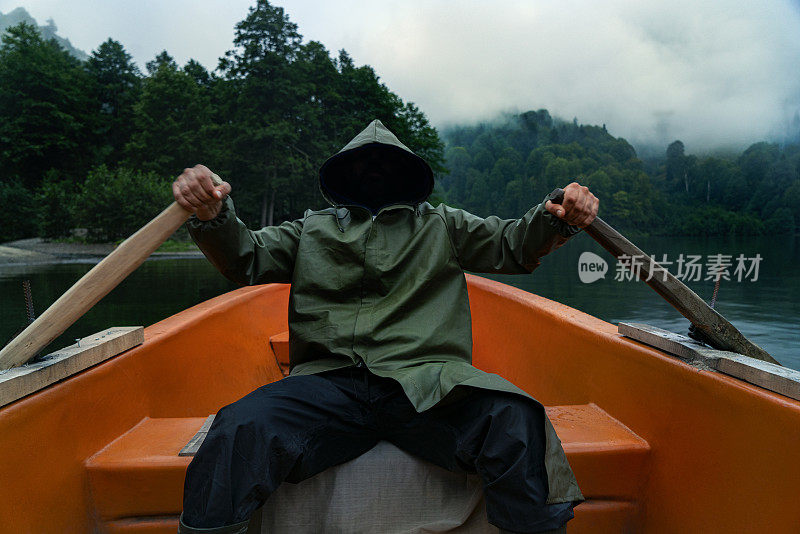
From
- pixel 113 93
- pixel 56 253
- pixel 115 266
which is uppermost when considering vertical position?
pixel 113 93

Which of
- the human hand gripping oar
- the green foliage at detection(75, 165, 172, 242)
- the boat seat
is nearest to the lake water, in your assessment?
the boat seat

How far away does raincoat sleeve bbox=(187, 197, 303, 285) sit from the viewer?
132 centimetres

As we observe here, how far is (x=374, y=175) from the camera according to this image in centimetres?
175

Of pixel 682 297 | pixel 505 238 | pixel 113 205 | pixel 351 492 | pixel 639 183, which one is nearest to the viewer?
pixel 351 492

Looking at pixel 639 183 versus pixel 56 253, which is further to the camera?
pixel 639 183

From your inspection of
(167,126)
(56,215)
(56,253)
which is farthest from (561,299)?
(167,126)

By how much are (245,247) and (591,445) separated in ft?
3.35

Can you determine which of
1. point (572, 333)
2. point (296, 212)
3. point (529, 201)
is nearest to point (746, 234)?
point (529, 201)

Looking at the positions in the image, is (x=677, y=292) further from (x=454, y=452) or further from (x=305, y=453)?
(x=305, y=453)

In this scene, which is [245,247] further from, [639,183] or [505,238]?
[639,183]

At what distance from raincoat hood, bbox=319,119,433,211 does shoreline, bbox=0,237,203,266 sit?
15162mm

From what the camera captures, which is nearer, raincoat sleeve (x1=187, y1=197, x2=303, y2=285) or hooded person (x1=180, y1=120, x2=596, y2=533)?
hooded person (x1=180, y1=120, x2=596, y2=533)

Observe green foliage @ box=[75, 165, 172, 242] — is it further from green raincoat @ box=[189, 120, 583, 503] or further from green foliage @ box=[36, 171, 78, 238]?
green raincoat @ box=[189, 120, 583, 503]

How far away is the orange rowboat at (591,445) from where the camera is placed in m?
1.03
